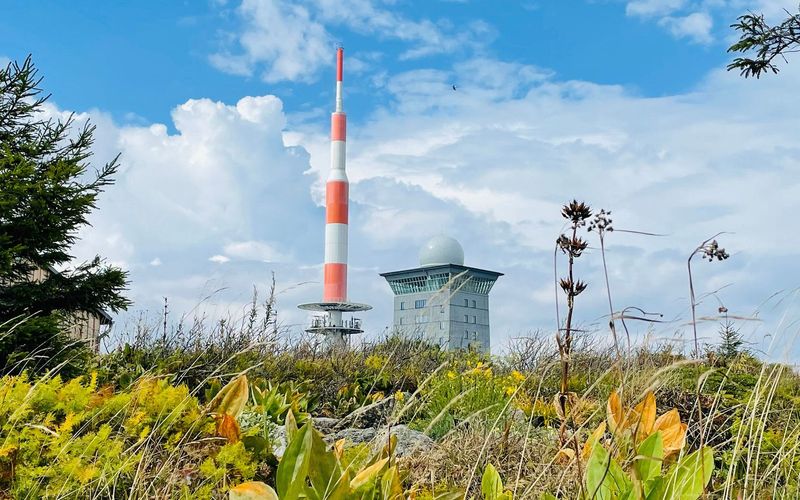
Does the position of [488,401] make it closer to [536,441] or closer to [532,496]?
[536,441]

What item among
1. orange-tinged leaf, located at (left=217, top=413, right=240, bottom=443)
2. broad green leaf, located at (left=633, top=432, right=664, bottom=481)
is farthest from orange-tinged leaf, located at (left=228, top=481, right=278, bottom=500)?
broad green leaf, located at (left=633, top=432, right=664, bottom=481)

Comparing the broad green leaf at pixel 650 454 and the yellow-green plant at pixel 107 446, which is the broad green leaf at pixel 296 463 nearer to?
the yellow-green plant at pixel 107 446

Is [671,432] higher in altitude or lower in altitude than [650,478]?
higher

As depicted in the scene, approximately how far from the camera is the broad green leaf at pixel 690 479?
7.27ft

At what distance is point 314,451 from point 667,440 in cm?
146

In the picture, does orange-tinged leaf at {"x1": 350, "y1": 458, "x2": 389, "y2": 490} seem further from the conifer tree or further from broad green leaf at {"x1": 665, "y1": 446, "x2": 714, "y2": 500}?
the conifer tree

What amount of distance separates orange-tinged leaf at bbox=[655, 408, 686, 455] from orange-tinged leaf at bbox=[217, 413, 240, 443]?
63.1 inches

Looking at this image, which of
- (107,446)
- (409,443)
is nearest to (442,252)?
(409,443)

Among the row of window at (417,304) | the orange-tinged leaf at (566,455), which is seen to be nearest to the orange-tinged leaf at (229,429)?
the orange-tinged leaf at (566,455)

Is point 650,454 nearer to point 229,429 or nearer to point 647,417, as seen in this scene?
point 647,417

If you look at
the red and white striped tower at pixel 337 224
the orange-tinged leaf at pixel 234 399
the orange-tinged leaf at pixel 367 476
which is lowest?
the orange-tinged leaf at pixel 367 476

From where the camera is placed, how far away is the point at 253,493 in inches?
85.1

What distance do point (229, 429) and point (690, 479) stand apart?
159 centimetres

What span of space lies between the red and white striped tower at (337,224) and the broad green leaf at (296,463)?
100 ft
